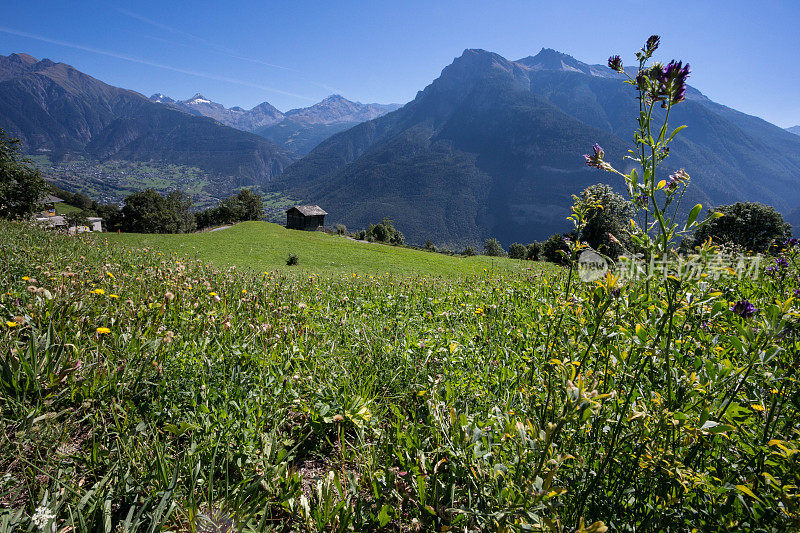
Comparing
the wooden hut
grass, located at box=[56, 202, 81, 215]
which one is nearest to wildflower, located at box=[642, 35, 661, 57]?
the wooden hut

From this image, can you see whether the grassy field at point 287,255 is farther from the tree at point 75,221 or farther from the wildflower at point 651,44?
the wildflower at point 651,44

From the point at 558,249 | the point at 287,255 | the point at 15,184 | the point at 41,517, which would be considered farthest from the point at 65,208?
the point at 558,249

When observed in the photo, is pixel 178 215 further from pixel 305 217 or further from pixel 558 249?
pixel 558 249

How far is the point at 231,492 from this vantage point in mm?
1750

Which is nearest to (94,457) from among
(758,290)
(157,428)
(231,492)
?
(157,428)

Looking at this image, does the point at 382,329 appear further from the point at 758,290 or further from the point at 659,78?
the point at 758,290

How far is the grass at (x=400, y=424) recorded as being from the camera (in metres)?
1.34

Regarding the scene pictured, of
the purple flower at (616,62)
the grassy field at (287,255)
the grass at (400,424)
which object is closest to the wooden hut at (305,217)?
the grassy field at (287,255)

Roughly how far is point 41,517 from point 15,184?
37.0 metres

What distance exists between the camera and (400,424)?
7.47ft

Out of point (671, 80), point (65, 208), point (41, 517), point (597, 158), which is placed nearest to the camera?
point (41, 517)

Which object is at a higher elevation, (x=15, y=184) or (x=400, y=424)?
(x=15, y=184)

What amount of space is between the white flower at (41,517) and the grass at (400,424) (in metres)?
0.01

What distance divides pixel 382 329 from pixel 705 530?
3033 millimetres
